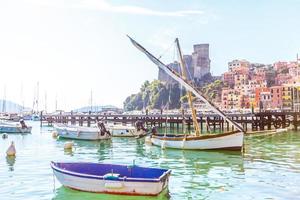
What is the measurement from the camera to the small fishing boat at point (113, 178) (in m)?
20.9

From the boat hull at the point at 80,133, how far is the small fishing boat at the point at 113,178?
128 feet

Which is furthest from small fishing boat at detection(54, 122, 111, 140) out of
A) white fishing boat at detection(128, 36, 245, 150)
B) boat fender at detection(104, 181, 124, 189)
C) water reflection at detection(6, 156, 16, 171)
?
boat fender at detection(104, 181, 124, 189)

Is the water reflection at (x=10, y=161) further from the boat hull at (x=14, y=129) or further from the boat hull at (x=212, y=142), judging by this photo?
the boat hull at (x=14, y=129)

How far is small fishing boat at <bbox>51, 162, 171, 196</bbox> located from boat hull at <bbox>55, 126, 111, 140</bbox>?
39098 mm

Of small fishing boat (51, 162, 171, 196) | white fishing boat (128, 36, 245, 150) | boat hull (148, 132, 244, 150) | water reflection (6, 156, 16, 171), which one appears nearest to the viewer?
small fishing boat (51, 162, 171, 196)

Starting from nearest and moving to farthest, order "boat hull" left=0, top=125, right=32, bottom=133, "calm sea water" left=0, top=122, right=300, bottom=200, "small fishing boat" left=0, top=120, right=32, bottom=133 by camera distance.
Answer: "calm sea water" left=0, top=122, right=300, bottom=200, "boat hull" left=0, top=125, right=32, bottom=133, "small fishing boat" left=0, top=120, right=32, bottom=133

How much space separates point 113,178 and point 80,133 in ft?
152

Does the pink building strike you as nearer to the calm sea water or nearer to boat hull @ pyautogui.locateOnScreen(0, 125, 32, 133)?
boat hull @ pyautogui.locateOnScreen(0, 125, 32, 133)

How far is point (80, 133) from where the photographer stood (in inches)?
2613

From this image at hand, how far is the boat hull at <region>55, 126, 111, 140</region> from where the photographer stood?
210 feet

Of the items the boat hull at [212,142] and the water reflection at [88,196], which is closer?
the water reflection at [88,196]

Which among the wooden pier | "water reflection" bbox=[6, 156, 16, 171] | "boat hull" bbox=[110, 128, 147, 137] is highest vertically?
the wooden pier

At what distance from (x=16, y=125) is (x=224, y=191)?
71.2m

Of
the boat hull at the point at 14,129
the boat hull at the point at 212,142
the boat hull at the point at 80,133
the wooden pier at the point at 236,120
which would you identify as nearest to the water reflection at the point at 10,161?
the boat hull at the point at 212,142
